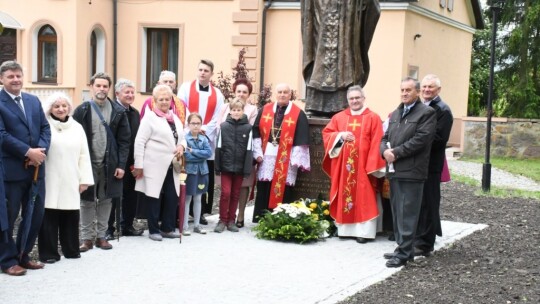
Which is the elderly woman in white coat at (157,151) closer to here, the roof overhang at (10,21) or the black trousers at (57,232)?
the black trousers at (57,232)

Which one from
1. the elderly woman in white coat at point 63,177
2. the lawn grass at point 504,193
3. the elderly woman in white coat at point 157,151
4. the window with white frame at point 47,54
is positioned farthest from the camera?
the window with white frame at point 47,54

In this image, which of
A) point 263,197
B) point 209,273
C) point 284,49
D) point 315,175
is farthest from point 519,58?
point 209,273

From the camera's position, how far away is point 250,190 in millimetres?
10375

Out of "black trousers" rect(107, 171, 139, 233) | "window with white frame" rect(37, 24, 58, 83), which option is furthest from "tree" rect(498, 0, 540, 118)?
"black trousers" rect(107, 171, 139, 233)

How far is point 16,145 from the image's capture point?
6805 mm

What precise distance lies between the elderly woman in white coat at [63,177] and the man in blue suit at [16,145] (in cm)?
26

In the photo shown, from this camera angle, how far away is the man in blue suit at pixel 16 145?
22.5 feet

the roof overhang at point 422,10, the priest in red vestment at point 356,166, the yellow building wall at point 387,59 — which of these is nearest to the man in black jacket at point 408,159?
the priest in red vestment at point 356,166

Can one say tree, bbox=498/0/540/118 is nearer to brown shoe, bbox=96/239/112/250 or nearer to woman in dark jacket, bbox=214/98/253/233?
woman in dark jacket, bbox=214/98/253/233

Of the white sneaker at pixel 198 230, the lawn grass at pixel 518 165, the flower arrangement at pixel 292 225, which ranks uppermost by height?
the flower arrangement at pixel 292 225

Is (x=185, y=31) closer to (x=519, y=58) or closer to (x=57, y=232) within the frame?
(x=519, y=58)

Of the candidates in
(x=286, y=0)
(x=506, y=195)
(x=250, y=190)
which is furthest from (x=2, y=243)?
(x=286, y=0)

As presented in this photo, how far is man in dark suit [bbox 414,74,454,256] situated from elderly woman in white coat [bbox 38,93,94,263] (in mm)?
3347

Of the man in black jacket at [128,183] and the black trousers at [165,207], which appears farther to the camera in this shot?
the black trousers at [165,207]
